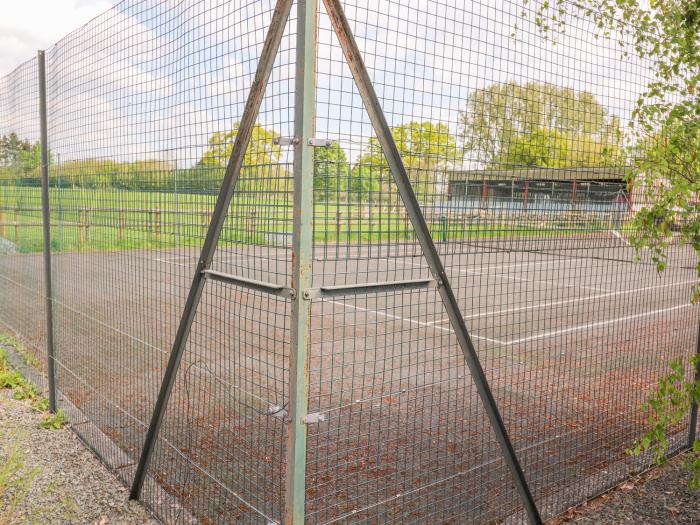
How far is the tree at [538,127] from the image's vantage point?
317 cm

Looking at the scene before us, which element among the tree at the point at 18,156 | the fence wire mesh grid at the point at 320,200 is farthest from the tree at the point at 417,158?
the tree at the point at 18,156

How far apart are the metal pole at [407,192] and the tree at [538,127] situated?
68 centimetres

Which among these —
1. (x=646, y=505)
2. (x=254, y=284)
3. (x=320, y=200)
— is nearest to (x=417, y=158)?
(x=320, y=200)

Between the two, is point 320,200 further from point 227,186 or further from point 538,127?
point 538,127

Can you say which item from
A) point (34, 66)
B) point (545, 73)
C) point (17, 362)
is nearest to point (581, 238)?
point (545, 73)

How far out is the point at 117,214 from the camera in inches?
158

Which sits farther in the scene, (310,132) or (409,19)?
(409,19)

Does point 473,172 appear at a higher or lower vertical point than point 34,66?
lower

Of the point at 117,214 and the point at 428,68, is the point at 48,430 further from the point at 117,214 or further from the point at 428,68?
the point at 428,68

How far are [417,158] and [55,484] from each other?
3053mm

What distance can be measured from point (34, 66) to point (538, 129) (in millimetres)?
4269

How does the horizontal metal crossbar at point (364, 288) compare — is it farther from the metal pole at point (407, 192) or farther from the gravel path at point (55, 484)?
the gravel path at point (55, 484)

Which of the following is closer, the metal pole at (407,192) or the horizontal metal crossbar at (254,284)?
the horizontal metal crossbar at (254,284)

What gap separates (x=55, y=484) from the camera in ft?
12.5
